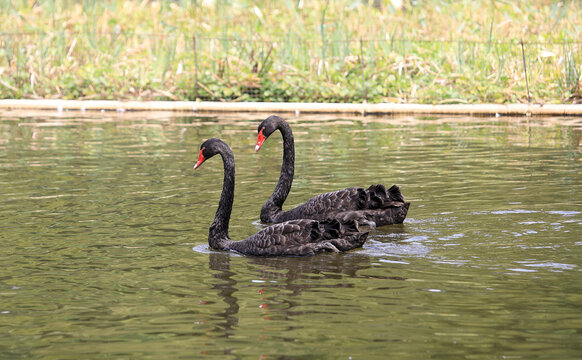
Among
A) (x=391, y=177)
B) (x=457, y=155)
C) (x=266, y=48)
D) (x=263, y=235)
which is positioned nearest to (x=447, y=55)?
(x=266, y=48)

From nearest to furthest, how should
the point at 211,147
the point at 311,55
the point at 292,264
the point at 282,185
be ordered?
the point at 292,264, the point at 211,147, the point at 282,185, the point at 311,55

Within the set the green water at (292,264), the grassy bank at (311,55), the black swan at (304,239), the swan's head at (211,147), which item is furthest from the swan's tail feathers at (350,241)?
the grassy bank at (311,55)

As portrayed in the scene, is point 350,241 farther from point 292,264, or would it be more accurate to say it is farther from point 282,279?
point 282,279

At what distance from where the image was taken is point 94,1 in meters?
20.8

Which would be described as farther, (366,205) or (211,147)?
(366,205)

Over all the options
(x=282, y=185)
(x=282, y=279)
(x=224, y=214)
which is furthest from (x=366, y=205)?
(x=282, y=279)

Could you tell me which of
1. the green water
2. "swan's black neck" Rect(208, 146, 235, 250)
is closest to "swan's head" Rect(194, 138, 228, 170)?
"swan's black neck" Rect(208, 146, 235, 250)

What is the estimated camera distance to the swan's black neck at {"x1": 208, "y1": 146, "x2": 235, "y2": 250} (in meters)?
7.26

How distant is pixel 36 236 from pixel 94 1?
1406cm

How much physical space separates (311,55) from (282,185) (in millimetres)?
10570

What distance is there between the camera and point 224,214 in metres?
7.37

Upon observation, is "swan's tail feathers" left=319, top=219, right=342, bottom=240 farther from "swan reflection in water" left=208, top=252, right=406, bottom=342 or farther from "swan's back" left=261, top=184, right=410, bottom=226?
"swan's back" left=261, top=184, right=410, bottom=226

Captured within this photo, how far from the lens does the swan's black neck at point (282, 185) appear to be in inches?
334

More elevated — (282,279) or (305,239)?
(305,239)
